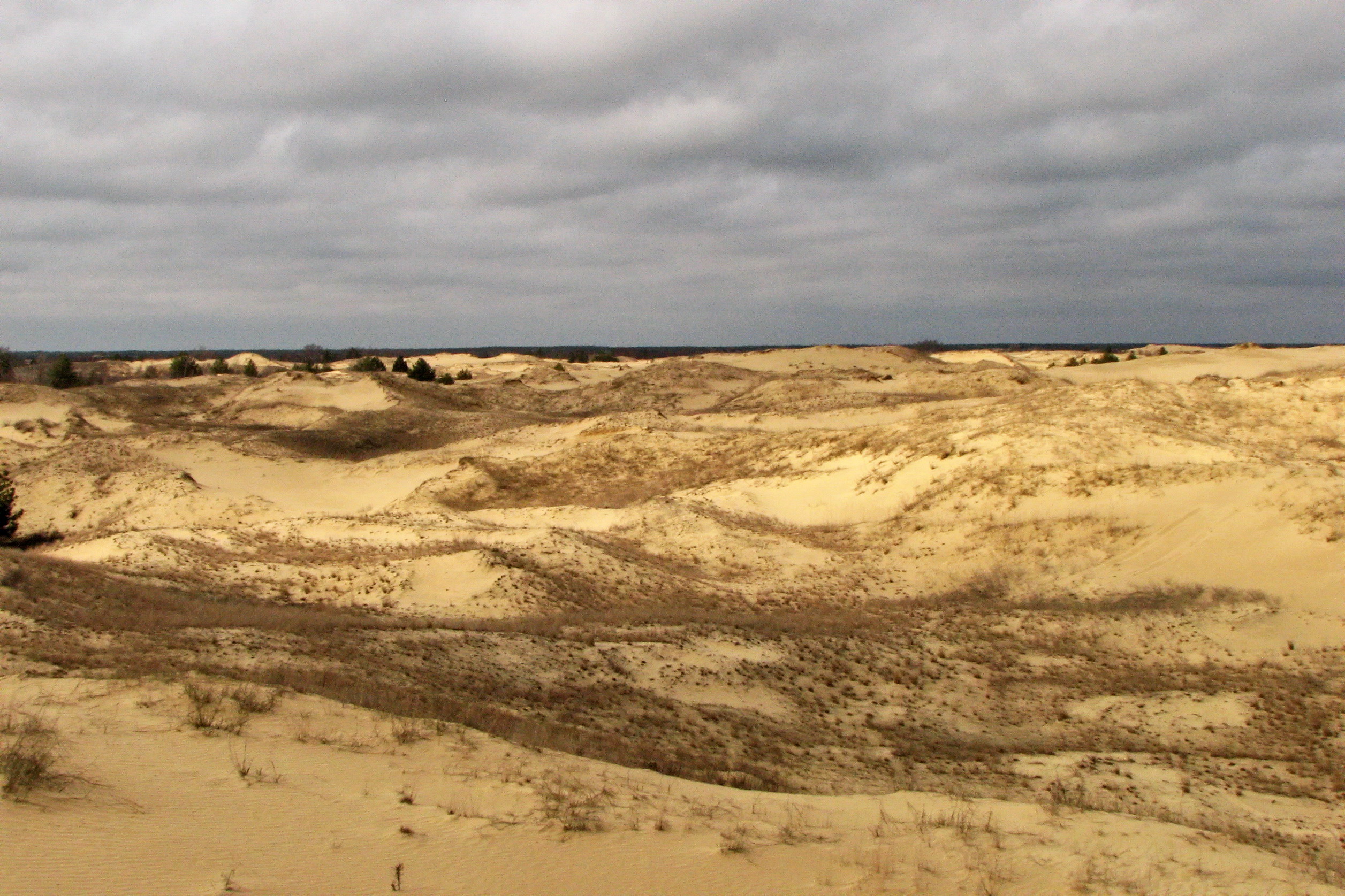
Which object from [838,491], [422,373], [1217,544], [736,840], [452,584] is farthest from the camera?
[422,373]

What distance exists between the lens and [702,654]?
46.3 ft

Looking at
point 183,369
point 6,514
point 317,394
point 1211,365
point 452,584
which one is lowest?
point 452,584

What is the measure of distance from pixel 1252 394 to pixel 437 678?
28805 millimetres

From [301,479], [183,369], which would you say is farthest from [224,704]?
[183,369]

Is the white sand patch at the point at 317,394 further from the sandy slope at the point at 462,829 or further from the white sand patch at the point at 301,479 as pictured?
the sandy slope at the point at 462,829

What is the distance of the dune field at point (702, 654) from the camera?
6301mm

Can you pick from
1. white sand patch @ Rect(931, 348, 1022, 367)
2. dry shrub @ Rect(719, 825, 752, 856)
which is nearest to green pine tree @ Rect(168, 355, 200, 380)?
white sand patch @ Rect(931, 348, 1022, 367)

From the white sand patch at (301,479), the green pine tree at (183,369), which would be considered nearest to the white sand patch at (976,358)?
the white sand patch at (301,479)

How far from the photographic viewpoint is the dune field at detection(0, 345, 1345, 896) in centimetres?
630

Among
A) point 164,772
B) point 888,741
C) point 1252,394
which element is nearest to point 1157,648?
point 888,741

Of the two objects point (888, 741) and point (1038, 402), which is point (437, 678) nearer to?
point (888, 741)

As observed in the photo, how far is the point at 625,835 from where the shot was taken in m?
6.45

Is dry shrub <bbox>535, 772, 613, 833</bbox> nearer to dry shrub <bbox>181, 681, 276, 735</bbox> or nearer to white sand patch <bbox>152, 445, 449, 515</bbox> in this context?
dry shrub <bbox>181, 681, 276, 735</bbox>

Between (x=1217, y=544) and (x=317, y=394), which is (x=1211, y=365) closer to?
(x=1217, y=544)
